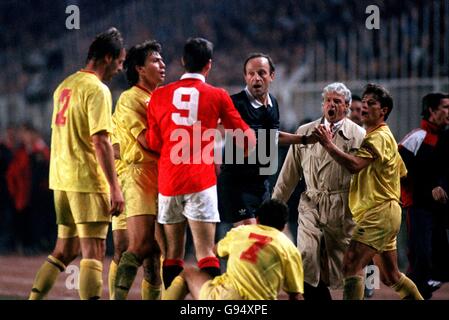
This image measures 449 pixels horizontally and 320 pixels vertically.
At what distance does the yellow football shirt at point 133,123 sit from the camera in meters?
8.07

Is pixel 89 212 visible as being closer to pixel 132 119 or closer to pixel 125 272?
pixel 125 272

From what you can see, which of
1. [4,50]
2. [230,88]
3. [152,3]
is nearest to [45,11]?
[4,50]

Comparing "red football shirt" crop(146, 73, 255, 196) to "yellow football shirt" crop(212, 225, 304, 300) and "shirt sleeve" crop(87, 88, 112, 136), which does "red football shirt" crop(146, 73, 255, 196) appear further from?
"yellow football shirt" crop(212, 225, 304, 300)

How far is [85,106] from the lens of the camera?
7.54 m

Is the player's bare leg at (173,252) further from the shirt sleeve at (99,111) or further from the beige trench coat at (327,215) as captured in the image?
the beige trench coat at (327,215)

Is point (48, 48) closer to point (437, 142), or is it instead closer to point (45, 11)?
point (45, 11)

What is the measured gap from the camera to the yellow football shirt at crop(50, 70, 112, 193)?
7531mm

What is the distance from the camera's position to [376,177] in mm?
8320

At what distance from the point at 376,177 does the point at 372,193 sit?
0.42ft

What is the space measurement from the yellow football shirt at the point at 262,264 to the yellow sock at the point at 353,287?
1.43 meters

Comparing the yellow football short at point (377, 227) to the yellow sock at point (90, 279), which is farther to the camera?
the yellow football short at point (377, 227)

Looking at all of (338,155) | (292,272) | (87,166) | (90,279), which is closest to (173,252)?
(90,279)
